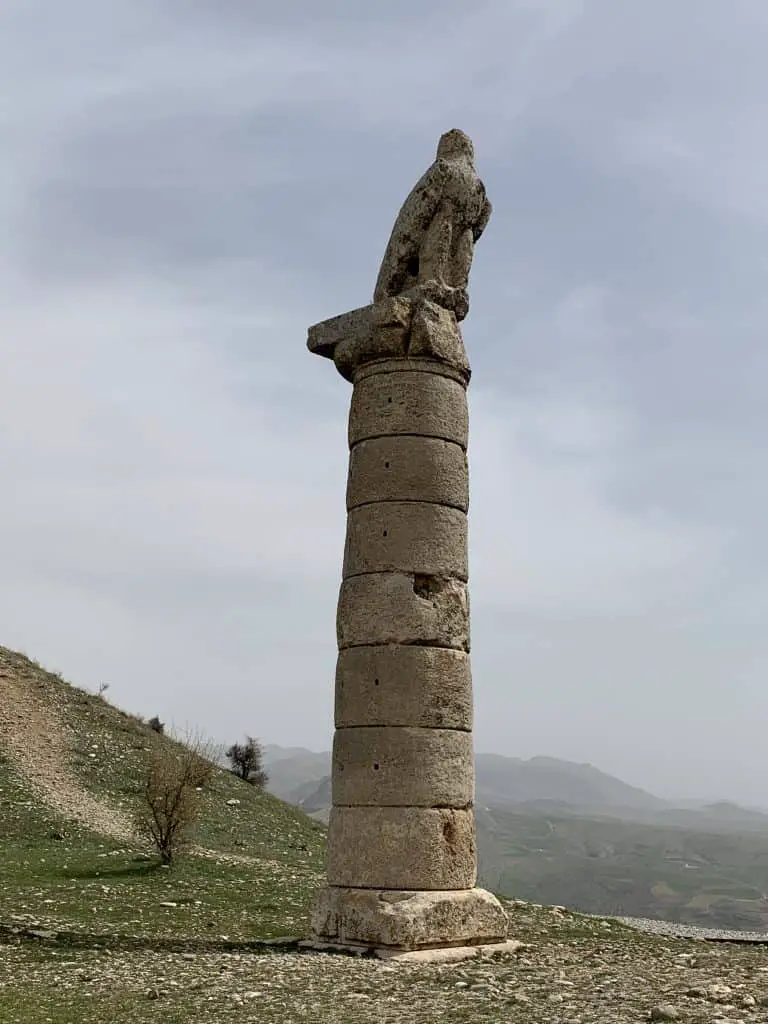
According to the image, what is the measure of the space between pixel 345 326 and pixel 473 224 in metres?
1.84

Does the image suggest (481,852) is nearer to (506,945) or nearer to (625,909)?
(625,909)

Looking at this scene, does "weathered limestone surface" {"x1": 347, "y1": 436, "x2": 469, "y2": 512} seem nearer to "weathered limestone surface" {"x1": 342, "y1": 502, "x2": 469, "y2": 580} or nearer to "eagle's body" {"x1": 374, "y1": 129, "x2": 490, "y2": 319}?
"weathered limestone surface" {"x1": 342, "y1": 502, "x2": 469, "y2": 580}

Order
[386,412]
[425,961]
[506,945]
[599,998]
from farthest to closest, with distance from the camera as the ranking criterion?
1. [386,412]
2. [506,945]
3. [425,961]
4. [599,998]

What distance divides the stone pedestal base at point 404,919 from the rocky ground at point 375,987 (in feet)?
1.18

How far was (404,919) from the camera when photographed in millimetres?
9547

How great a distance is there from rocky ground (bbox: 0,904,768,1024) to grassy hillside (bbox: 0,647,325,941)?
216cm

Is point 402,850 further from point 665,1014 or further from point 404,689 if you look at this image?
point 665,1014

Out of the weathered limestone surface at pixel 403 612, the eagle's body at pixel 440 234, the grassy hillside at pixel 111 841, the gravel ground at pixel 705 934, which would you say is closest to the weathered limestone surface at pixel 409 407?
the eagle's body at pixel 440 234

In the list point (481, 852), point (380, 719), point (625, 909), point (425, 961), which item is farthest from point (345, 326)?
point (481, 852)

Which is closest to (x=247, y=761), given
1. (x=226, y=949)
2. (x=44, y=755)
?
(x=44, y=755)

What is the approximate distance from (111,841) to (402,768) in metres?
8.93

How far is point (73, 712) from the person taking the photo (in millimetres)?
24578

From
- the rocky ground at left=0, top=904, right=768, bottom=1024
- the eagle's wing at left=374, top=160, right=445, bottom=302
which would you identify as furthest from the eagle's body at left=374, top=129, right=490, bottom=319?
the rocky ground at left=0, top=904, right=768, bottom=1024

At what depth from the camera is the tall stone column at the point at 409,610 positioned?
1002 centimetres
